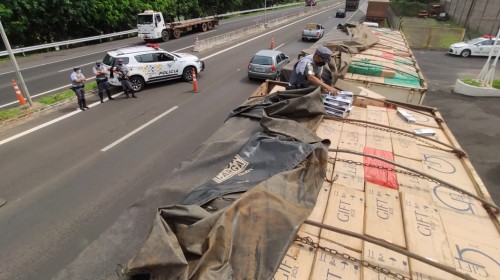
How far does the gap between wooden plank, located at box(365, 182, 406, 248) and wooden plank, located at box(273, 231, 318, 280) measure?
0.73 meters

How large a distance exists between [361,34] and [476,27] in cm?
2920

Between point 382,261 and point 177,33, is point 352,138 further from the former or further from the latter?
point 177,33

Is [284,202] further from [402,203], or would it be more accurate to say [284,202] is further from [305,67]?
[305,67]

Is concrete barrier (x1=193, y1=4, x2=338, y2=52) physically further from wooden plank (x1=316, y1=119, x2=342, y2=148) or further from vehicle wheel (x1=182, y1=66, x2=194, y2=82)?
wooden plank (x1=316, y1=119, x2=342, y2=148)

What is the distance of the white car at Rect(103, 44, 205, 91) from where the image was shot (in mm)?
14104

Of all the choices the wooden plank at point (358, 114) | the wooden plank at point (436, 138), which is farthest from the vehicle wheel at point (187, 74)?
the wooden plank at point (436, 138)

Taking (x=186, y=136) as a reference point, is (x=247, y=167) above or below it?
above

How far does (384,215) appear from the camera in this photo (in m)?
3.15

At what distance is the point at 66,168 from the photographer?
8133 mm

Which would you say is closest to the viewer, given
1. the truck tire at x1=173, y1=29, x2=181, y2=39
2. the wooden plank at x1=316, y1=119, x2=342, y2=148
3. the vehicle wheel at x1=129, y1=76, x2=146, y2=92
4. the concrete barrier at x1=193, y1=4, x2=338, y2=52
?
the wooden plank at x1=316, y1=119, x2=342, y2=148

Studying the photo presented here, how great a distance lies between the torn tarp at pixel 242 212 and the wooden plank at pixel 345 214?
24cm

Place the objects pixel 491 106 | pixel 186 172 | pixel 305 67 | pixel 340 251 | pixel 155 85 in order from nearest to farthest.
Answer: pixel 340 251, pixel 186 172, pixel 305 67, pixel 491 106, pixel 155 85

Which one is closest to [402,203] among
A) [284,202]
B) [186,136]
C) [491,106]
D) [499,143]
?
[284,202]

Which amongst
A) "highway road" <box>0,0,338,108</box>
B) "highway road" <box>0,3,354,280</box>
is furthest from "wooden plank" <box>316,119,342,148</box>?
"highway road" <box>0,0,338,108</box>
